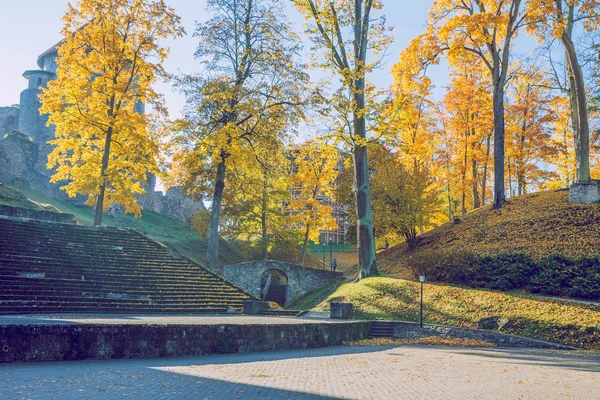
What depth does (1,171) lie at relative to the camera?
3641 centimetres

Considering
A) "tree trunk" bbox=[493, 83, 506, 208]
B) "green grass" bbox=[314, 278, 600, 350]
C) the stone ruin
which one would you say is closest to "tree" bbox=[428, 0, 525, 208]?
"tree trunk" bbox=[493, 83, 506, 208]

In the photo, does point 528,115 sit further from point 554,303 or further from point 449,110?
point 554,303

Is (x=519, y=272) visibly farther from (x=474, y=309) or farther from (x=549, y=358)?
(x=549, y=358)

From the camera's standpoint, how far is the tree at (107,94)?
22312 mm

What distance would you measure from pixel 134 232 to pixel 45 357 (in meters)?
15.0

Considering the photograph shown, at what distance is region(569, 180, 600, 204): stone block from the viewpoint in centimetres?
2277

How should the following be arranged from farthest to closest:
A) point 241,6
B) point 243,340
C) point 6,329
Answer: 1. point 241,6
2. point 243,340
3. point 6,329

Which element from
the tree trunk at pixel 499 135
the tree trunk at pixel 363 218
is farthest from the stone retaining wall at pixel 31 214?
the tree trunk at pixel 499 135

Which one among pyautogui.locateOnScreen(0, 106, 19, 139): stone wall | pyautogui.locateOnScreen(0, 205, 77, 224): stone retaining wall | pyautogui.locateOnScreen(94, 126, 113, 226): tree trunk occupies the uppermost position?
pyautogui.locateOnScreen(0, 106, 19, 139): stone wall

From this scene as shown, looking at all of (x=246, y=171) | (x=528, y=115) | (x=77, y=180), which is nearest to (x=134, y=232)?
(x=77, y=180)

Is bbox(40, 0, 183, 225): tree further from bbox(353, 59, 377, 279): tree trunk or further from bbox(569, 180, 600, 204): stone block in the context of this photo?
bbox(569, 180, 600, 204): stone block

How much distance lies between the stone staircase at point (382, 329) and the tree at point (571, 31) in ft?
41.6

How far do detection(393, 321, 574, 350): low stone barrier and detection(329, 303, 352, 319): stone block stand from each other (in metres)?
1.73

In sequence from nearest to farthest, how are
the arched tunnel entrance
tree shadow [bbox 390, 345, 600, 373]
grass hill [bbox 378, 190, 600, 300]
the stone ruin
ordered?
1. tree shadow [bbox 390, 345, 600, 373]
2. grass hill [bbox 378, 190, 600, 300]
3. the arched tunnel entrance
4. the stone ruin
